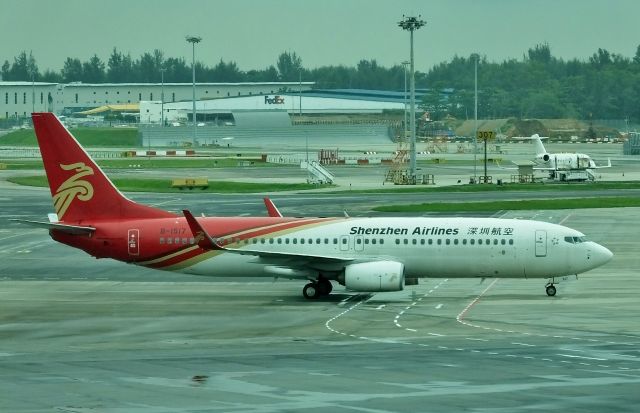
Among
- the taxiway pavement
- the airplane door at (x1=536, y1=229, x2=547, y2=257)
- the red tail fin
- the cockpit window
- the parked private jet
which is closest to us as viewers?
the taxiway pavement

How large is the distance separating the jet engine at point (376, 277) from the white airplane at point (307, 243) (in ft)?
0.14

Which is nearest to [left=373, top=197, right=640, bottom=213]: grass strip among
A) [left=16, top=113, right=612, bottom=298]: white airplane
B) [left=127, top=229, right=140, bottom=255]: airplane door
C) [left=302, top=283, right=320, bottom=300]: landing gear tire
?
[left=16, top=113, right=612, bottom=298]: white airplane

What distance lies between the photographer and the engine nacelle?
52.6 metres

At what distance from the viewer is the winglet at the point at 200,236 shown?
170ft

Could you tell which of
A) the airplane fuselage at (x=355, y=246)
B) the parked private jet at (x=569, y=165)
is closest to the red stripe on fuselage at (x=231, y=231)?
the airplane fuselage at (x=355, y=246)

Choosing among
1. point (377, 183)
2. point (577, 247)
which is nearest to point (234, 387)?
point (577, 247)

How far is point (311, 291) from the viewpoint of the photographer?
54062 mm

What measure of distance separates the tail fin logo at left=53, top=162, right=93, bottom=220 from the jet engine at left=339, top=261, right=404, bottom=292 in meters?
12.0

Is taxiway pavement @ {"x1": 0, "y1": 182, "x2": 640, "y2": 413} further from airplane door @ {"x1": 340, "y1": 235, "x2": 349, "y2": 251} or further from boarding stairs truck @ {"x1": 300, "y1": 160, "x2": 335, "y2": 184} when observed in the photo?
boarding stairs truck @ {"x1": 300, "y1": 160, "x2": 335, "y2": 184}

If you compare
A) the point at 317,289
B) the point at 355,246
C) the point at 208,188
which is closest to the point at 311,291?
the point at 317,289

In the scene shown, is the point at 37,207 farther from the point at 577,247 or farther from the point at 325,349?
the point at 325,349

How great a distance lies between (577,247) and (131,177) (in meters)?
95.4

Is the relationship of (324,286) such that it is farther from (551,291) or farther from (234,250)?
(551,291)

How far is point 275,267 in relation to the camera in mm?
54469
